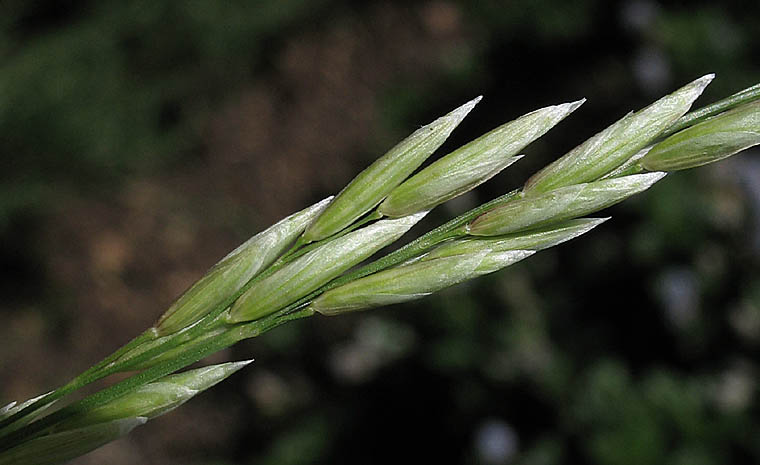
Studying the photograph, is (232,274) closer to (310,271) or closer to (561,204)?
(310,271)

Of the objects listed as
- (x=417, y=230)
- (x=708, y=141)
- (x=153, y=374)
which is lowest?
(x=417, y=230)

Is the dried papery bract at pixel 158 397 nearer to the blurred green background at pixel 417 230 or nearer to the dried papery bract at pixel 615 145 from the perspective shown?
the dried papery bract at pixel 615 145

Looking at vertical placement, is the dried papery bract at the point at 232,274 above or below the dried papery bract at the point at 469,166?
above

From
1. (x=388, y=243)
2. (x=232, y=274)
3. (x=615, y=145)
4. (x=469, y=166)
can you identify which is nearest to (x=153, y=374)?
(x=232, y=274)

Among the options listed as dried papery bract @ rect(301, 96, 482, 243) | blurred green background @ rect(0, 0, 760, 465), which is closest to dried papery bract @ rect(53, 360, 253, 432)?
dried papery bract @ rect(301, 96, 482, 243)

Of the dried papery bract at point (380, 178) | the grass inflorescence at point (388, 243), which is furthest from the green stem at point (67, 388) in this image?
the dried papery bract at point (380, 178)

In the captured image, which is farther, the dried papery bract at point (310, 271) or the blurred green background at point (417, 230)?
the blurred green background at point (417, 230)

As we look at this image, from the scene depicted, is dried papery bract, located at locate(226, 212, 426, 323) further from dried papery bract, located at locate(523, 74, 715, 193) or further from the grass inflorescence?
dried papery bract, located at locate(523, 74, 715, 193)
